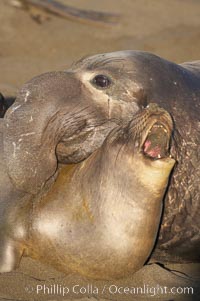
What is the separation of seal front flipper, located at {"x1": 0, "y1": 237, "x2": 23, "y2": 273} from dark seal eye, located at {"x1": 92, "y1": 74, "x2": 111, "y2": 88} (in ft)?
3.59

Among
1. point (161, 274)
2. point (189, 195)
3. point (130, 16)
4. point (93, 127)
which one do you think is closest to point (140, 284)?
point (161, 274)

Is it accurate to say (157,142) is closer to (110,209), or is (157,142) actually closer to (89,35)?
(110,209)

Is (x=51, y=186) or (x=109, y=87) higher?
(x=109, y=87)

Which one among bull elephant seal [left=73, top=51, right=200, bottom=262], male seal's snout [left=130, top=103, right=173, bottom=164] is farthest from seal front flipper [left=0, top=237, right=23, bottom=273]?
male seal's snout [left=130, top=103, right=173, bottom=164]

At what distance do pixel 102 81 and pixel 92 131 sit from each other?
32 cm

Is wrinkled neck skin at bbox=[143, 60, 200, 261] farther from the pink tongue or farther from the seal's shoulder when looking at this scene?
the pink tongue

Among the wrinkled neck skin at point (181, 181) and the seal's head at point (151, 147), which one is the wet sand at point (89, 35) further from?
the seal's head at point (151, 147)

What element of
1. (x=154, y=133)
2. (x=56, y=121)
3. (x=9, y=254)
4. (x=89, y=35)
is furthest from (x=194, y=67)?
(x=89, y=35)

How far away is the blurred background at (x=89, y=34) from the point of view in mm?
8688

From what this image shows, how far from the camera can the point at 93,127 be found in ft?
15.1

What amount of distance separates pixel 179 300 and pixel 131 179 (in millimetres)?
720

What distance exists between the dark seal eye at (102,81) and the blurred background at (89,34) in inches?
134

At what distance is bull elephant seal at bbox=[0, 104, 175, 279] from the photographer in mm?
4062

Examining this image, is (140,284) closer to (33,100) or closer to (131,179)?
(131,179)
